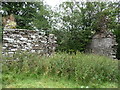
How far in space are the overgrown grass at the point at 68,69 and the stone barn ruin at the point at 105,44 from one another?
239 centimetres

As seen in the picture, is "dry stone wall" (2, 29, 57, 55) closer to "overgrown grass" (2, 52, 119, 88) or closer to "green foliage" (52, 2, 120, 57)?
"overgrown grass" (2, 52, 119, 88)

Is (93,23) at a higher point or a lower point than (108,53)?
higher

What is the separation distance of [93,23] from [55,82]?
426 cm

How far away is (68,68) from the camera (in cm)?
331

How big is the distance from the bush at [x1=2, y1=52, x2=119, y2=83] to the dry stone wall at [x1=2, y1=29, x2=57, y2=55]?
2.14 feet

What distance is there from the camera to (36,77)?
3.12m

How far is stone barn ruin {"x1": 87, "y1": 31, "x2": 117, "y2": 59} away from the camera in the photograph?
19.4 feet

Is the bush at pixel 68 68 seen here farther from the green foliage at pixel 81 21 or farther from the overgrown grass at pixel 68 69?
the green foliage at pixel 81 21

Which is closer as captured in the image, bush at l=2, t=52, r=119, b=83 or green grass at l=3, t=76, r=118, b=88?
green grass at l=3, t=76, r=118, b=88

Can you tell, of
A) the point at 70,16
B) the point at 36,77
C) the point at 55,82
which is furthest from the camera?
the point at 70,16

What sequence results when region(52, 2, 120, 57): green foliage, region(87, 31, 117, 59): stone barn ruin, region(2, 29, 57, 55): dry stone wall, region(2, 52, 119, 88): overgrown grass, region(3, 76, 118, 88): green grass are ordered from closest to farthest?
region(3, 76, 118, 88): green grass
region(2, 52, 119, 88): overgrown grass
region(2, 29, 57, 55): dry stone wall
region(87, 31, 117, 59): stone barn ruin
region(52, 2, 120, 57): green foliage

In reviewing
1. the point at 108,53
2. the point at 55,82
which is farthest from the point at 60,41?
the point at 55,82

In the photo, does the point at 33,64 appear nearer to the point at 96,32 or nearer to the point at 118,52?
the point at 96,32

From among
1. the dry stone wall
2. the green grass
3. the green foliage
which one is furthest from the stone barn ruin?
the green grass
